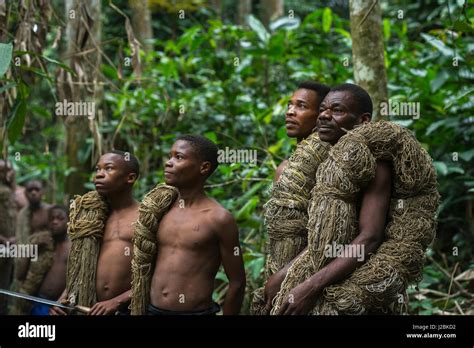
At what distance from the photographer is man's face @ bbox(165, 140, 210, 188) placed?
11.8 ft

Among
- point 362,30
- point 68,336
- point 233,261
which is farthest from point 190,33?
point 68,336

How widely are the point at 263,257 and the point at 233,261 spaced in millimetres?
1314

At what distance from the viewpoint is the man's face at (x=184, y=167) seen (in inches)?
142

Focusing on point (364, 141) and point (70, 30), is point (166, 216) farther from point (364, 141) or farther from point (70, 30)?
point (70, 30)

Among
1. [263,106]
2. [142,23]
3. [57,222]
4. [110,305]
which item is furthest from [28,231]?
[142,23]

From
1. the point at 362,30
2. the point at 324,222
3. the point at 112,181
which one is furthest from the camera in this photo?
the point at 362,30

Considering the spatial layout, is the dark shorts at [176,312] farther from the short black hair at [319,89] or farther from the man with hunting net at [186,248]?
the short black hair at [319,89]

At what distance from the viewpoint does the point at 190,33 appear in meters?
6.55

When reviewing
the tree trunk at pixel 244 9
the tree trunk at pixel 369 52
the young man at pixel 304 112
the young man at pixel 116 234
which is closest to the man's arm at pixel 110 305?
the young man at pixel 116 234

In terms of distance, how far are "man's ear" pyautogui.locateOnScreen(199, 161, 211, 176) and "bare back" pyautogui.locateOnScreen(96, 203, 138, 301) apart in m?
0.51

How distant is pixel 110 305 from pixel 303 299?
124 cm

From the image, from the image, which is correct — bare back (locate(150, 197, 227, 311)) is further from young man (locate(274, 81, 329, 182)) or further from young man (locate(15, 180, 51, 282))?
→ young man (locate(15, 180, 51, 282))

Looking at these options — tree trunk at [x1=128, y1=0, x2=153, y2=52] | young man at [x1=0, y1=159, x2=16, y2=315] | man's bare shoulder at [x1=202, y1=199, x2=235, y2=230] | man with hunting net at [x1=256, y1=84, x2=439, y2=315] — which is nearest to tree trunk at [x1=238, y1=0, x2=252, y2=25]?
tree trunk at [x1=128, y1=0, x2=153, y2=52]

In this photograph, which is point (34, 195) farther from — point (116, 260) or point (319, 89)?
point (319, 89)
